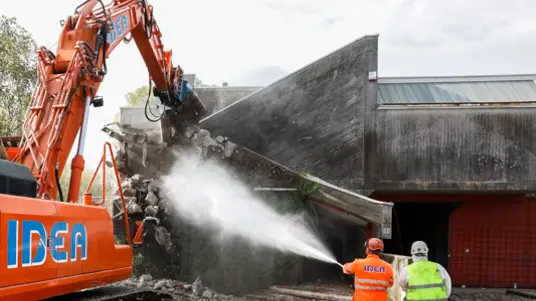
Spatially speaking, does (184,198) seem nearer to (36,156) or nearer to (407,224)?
(36,156)

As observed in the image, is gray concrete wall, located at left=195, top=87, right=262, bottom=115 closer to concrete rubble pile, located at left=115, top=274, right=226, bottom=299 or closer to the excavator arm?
concrete rubble pile, located at left=115, top=274, right=226, bottom=299

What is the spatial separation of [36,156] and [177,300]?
604cm

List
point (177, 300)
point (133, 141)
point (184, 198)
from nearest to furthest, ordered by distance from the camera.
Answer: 1. point (177, 300)
2. point (184, 198)
3. point (133, 141)

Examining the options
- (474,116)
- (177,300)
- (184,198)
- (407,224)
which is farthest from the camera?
(407,224)

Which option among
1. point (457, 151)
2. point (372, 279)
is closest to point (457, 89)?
point (457, 151)

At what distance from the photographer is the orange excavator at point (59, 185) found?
4.36m

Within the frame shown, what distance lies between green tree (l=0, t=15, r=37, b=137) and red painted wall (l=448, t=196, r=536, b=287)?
20.3 metres

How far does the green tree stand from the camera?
24.8 metres

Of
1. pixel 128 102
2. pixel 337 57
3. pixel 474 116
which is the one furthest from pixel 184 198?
pixel 128 102

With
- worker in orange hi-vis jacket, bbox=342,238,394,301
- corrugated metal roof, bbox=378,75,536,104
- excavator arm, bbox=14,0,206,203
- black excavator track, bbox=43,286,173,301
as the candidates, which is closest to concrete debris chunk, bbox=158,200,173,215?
black excavator track, bbox=43,286,173,301

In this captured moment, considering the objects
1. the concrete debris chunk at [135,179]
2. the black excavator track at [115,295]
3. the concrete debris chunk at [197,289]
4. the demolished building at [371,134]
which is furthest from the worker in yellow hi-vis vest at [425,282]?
the demolished building at [371,134]

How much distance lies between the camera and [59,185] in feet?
18.9

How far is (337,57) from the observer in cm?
1683

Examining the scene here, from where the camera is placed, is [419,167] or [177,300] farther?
[419,167]
